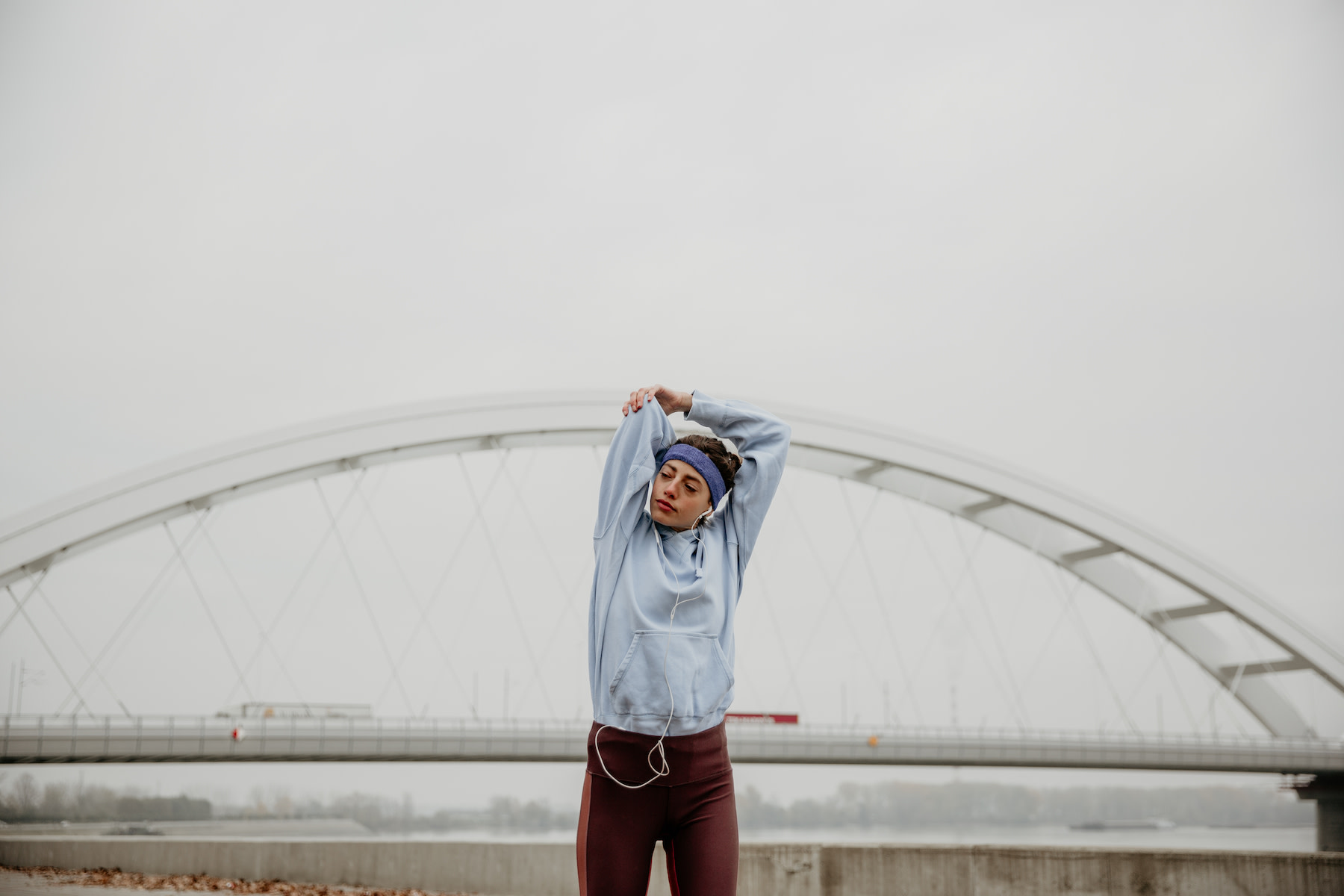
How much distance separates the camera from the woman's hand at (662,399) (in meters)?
2.00

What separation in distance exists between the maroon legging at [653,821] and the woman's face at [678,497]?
0.41m

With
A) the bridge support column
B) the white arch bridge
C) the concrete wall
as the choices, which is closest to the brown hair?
the concrete wall

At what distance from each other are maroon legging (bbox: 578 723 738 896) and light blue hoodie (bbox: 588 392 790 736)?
1.7 inches

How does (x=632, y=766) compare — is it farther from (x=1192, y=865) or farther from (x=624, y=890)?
(x=1192, y=865)

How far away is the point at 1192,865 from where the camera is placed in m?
4.66

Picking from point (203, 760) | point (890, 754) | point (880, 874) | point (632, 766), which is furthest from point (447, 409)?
point (632, 766)

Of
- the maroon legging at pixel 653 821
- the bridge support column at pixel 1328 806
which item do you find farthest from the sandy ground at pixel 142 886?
the bridge support column at pixel 1328 806

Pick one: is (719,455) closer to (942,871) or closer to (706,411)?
(706,411)

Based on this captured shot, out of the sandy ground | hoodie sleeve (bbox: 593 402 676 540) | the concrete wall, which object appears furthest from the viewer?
the sandy ground

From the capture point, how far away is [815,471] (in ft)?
55.4

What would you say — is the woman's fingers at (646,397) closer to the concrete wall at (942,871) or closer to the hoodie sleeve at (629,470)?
the hoodie sleeve at (629,470)

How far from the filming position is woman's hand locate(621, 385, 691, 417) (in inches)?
78.7

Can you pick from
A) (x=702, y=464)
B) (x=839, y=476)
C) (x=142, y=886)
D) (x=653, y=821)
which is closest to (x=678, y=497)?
(x=702, y=464)

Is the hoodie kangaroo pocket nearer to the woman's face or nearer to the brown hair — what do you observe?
the woman's face
